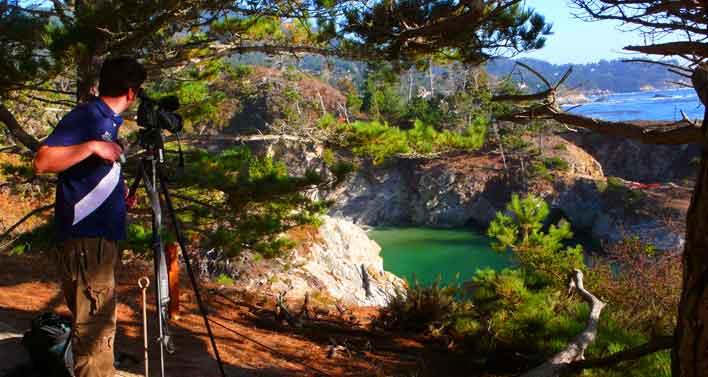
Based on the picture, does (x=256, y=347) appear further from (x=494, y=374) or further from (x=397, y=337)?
(x=494, y=374)

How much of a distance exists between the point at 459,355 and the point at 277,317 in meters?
1.80

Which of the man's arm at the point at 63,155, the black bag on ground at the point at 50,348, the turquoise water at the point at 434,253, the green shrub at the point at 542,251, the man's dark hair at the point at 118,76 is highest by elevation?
the man's dark hair at the point at 118,76

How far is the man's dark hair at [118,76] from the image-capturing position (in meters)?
1.62

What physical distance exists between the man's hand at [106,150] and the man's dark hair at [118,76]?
21 centimetres

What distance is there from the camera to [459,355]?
12.0 ft

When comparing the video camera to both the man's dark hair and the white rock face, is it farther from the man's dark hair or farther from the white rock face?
the white rock face

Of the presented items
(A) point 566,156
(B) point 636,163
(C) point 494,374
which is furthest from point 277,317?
(B) point 636,163

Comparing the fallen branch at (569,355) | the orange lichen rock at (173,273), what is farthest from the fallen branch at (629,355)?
the orange lichen rock at (173,273)

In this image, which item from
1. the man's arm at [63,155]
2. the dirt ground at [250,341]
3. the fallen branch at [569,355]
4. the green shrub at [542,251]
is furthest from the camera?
the green shrub at [542,251]

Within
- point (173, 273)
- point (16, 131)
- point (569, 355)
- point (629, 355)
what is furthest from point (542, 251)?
point (16, 131)

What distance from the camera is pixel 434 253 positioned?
22422 millimetres

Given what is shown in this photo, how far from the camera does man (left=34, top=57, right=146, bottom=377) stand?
1.54 m

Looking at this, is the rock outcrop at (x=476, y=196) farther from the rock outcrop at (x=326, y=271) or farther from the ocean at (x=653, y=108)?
the rock outcrop at (x=326, y=271)

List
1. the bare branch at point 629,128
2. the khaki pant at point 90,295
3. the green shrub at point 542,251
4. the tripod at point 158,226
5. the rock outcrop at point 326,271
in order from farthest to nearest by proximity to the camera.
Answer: the rock outcrop at point 326,271, the green shrub at point 542,251, the bare branch at point 629,128, the tripod at point 158,226, the khaki pant at point 90,295
